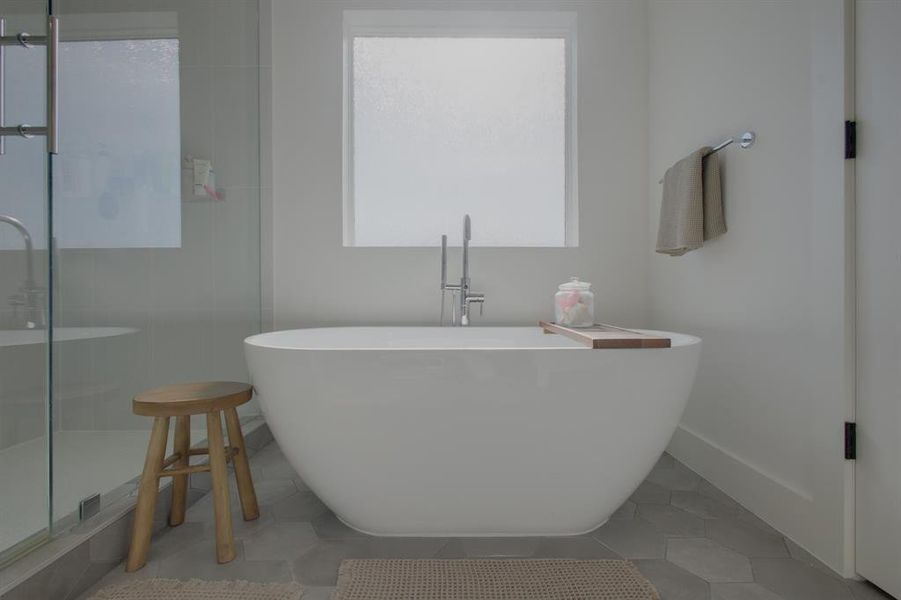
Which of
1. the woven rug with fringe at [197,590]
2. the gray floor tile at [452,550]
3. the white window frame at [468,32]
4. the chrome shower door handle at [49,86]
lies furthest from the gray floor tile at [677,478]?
the chrome shower door handle at [49,86]

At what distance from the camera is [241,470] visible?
1624 mm

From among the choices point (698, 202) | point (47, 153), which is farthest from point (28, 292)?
point (698, 202)

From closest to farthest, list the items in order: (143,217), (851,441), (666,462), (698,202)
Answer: (851,441) < (143,217) < (698,202) < (666,462)

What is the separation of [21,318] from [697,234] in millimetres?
2244

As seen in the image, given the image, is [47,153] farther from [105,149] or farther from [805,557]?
[805,557]

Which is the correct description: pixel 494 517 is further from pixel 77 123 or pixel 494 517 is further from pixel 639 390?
pixel 77 123

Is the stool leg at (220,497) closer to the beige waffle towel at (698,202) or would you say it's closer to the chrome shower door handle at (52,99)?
the chrome shower door handle at (52,99)

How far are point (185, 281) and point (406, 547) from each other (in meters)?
1.36

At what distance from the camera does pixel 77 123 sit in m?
1.52

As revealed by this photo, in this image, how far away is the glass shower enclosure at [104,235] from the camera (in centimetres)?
134

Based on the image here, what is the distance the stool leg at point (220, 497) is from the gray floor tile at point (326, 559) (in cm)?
20

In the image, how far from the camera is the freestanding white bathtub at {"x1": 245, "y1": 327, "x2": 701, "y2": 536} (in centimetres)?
137

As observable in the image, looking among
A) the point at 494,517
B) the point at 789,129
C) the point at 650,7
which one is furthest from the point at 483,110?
the point at 494,517

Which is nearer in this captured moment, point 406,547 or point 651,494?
point 406,547
